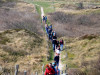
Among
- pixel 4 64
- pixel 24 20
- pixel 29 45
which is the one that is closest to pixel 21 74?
pixel 4 64

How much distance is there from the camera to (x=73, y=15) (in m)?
39.6

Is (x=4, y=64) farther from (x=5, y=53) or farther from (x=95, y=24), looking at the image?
(x=95, y=24)

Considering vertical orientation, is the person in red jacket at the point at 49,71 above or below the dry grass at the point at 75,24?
above

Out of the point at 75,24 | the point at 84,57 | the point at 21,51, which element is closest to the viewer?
the point at 84,57

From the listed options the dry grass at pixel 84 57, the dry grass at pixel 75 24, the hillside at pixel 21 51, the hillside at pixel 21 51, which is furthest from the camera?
the dry grass at pixel 75 24

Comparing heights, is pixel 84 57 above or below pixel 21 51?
above

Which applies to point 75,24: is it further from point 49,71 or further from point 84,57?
point 49,71

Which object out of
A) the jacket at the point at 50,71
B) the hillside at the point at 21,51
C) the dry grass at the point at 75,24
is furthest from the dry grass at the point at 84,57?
the dry grass at the point at 75,24

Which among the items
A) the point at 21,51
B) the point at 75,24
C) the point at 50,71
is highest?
the point at 50,71

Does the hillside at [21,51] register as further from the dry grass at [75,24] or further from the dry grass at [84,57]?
the dry grass at [75,24]

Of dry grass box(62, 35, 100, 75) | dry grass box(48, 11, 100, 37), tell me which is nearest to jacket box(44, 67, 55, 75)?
dry grass box(62, 35, 100, 75)

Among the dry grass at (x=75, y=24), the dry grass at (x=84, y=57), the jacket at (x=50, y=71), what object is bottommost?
the dry grass at (x=75, y=24)

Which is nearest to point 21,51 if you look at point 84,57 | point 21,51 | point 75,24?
point 21,51

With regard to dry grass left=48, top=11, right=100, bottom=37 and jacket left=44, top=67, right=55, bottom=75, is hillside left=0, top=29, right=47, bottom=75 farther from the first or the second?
dry grass left=48, top=11, right=100, bottom=37
